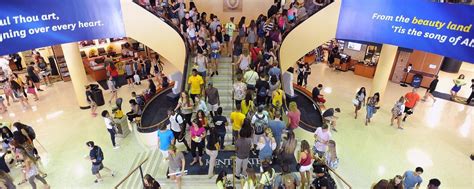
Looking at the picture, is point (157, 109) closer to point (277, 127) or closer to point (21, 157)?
point (21, 157)

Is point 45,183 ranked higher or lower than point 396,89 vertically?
lower

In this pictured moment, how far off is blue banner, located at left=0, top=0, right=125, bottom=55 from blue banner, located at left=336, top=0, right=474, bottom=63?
8.32 metres

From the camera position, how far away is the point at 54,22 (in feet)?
30.7

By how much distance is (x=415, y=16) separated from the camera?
912 centimetres

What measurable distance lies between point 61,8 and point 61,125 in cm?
429

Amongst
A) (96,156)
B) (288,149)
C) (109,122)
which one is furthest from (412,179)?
(109,122)

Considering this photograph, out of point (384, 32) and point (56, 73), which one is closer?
point (384, 32)

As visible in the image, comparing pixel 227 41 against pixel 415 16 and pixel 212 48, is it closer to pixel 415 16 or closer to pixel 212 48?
pixel 212 48

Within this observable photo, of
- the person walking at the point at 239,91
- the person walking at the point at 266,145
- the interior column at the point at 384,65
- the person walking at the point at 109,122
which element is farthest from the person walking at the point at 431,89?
the person walking at the point at 109,122

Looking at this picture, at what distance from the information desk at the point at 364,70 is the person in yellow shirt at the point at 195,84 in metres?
11.3

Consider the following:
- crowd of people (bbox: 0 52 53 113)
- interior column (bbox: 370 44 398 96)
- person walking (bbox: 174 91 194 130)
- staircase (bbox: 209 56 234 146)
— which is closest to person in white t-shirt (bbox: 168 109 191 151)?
person walking (bbox: 174 91 194 130)

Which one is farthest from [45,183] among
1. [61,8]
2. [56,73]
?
[56,73]

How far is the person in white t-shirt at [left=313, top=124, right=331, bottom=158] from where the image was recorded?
7.10 m

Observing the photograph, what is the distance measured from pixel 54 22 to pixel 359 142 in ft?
34.1
